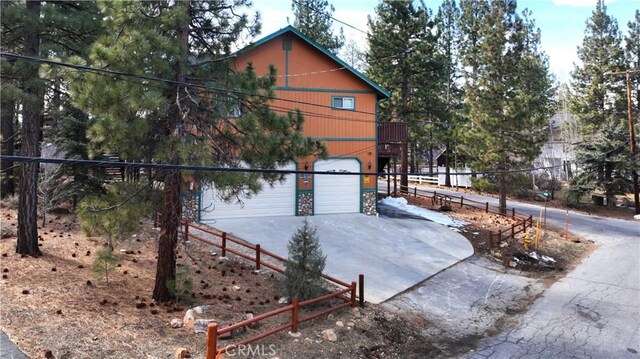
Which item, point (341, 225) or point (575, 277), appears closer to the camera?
point (575, 277)

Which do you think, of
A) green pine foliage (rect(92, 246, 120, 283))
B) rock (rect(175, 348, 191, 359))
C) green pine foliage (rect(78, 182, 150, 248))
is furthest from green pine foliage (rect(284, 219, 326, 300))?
green pine foliage (rect(92, 246, 120, 283))

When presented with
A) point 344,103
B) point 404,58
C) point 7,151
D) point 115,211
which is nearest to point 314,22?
point 404,58

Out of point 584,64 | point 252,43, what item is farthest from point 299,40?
point 584,64

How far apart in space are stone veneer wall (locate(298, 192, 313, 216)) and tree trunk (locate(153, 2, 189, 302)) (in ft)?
34.8

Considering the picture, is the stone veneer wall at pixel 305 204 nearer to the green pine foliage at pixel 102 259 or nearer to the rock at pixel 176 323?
the green pine foliage at pixel 102 259

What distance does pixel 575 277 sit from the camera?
12.7 meters

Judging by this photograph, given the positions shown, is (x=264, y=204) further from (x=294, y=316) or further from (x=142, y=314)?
(x=294, y=316)

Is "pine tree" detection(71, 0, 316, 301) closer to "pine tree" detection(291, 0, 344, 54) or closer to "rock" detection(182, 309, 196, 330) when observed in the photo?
"rock" detection(182, 309, 196, 330)

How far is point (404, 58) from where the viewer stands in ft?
85.7

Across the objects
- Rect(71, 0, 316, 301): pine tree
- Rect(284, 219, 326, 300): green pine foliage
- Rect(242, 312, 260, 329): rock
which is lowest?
Rect(242, 312, 260, 329): rock

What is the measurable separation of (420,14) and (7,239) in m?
24.0

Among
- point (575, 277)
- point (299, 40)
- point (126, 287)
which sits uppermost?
point (299, 40)

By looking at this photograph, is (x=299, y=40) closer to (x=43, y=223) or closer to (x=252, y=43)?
(x=252, y=43)

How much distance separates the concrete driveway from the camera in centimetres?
1077
